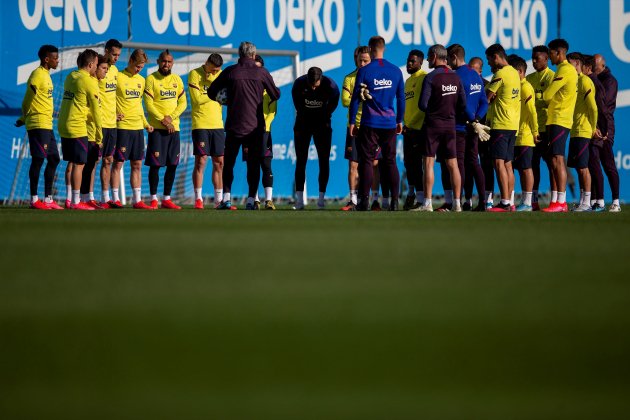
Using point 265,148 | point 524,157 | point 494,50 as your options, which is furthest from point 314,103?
point 524,157

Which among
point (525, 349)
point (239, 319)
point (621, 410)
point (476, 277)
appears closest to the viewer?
point (621, 410)

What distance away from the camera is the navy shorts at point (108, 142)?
1538cm

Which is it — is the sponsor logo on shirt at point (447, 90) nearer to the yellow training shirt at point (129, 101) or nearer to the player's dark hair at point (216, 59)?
the player's dark hair at point (216, 59)

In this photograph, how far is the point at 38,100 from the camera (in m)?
14.6

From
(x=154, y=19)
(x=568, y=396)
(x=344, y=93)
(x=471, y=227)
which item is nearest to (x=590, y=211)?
(x=344, y=93)

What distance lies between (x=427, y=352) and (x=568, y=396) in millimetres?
634

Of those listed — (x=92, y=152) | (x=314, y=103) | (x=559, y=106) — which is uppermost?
(x=314, y=103)

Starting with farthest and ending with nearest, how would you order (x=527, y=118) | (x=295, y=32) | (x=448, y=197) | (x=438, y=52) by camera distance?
(x=295, y=32)
(x=527, y=118)
(x=448, y=197)
(x=438, y=52)

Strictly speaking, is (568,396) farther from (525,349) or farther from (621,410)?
(525,349)

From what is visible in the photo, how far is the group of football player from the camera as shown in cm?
1408

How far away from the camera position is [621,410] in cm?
255

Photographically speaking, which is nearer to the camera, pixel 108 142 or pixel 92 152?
pixel 92 152

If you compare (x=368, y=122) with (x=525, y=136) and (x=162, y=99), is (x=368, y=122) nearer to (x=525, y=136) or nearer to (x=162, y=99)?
(x=525, y=136)

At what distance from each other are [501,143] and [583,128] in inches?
42.6
